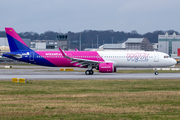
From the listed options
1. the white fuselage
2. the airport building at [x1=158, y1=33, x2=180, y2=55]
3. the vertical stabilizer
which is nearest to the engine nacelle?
the white fuselage

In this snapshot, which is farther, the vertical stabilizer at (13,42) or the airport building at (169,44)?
the airport building at (169,44)

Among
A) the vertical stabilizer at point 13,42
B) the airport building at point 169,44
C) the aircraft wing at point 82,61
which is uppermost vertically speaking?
the airport building at point 169,44

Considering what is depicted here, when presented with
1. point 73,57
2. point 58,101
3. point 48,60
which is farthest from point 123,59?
point 58,101

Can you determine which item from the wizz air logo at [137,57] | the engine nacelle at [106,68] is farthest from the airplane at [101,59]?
the engine nacelle at [106,68]

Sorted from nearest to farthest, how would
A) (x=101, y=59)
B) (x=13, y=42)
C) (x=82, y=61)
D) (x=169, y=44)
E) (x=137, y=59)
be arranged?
(x=82, y=61) → (x=137, y=59) → (x=101, y=59) → (x=13, y=42) → (x=169, y=44)

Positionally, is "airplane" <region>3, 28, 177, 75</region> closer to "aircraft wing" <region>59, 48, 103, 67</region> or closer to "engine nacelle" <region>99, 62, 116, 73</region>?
"aircraft wing" <region>59, 48, 103, 67</region>

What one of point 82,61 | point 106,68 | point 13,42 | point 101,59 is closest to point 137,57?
point 101,59

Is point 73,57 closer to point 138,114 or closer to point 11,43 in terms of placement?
point 11,43

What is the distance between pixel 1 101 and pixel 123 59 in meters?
29.2

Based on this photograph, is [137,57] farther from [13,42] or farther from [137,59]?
[13,42]

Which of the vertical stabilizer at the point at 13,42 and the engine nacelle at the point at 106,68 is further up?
the vertical stabilizer at the point at 13,42

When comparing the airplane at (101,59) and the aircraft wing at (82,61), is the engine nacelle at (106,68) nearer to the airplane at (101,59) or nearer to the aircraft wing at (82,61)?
the airplane at (101,59)

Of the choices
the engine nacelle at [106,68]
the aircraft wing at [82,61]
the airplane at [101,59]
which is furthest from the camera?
the airplane at [101,59]

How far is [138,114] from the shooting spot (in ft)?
46.2
